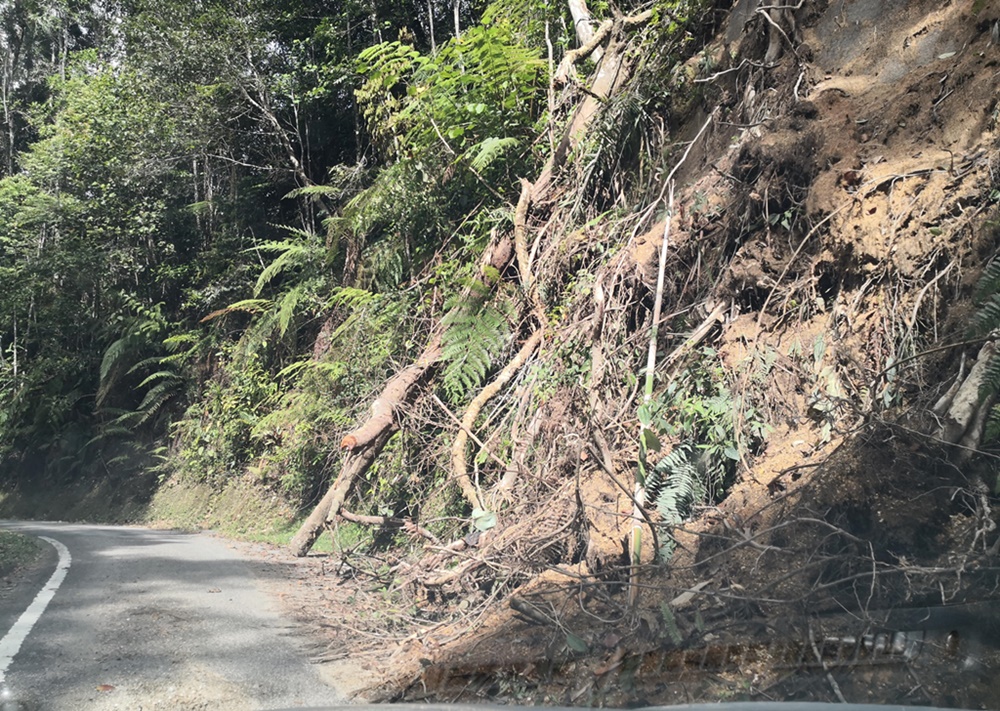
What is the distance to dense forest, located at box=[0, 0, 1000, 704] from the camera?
548 cm

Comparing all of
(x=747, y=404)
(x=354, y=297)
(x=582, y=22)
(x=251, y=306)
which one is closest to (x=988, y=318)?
(x=747, y=404)

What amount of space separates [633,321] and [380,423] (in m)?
3.13

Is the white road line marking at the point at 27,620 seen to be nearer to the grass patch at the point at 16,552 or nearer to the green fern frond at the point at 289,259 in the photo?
the grass patch at the point at 16,552

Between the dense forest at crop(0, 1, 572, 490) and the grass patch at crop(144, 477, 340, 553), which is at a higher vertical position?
the dense forest at crop(0, 1, 572, 490)

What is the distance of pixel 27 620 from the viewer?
7.18 meters

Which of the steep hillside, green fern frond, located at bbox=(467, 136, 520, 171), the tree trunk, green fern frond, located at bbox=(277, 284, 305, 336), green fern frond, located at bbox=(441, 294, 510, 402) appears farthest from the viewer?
green fern frond, located at bbox=(277, 284, 305, 336)

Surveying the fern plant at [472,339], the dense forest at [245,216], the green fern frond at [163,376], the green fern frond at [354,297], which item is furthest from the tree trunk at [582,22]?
the green fern frond at [163,376]

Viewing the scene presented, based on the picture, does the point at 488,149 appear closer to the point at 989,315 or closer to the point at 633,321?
the point at 633,321

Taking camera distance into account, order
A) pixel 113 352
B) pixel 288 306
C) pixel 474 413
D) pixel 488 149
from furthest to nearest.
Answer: pixel 113 352, pixel 288 306, pixel 488 149, pixel 474 413

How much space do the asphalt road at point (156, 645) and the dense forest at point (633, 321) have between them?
35.7 inches

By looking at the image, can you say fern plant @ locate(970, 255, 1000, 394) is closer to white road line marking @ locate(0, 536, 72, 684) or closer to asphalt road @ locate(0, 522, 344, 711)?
asphalt road @ locate(0, 522, 344, 711)

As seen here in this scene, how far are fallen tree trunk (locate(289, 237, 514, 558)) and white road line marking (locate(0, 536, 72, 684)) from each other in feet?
9.27

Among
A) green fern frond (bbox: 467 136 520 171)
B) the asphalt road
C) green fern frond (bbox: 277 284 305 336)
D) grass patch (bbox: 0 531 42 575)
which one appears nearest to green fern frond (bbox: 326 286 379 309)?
green fern frond (bbox: 277 284 305 336)

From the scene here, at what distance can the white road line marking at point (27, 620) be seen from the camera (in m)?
5.97
